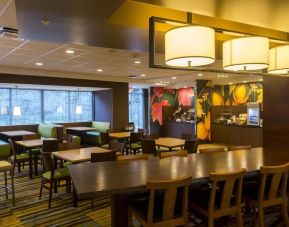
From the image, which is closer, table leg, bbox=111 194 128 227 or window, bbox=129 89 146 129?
table leg, bbox=111 194 128 227

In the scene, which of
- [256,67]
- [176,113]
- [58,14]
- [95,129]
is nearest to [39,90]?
[95,129]

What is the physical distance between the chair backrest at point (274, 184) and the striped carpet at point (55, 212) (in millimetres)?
671

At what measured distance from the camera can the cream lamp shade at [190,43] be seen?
210 centimetres

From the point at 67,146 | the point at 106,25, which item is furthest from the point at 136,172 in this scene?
the point at 67,146

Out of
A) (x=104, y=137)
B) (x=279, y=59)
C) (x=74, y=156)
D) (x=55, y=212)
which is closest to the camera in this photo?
(x=279, y=59)

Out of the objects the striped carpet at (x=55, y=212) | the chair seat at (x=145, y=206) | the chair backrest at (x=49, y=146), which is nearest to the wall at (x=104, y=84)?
the chair backrest at (x=49, y=146)

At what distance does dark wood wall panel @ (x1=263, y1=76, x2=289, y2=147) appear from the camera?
4148 millimetres

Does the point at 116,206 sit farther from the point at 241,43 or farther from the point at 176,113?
the point at 176,113

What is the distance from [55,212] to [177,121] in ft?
27.3

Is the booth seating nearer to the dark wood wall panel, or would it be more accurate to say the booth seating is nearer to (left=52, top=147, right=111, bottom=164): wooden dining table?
(left=52, top=147, right=111, bottom=164): wooden dining table

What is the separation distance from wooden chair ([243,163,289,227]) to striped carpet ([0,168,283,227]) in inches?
24.5

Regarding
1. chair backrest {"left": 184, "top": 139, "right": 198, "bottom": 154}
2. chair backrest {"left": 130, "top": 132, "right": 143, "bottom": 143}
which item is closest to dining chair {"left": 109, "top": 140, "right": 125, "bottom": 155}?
chair backrest {"left": 184, "top": 139, "right": 198, "bottom": 154}

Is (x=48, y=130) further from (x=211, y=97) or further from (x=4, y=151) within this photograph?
(x=211, y=97)

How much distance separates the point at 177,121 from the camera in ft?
37.4
